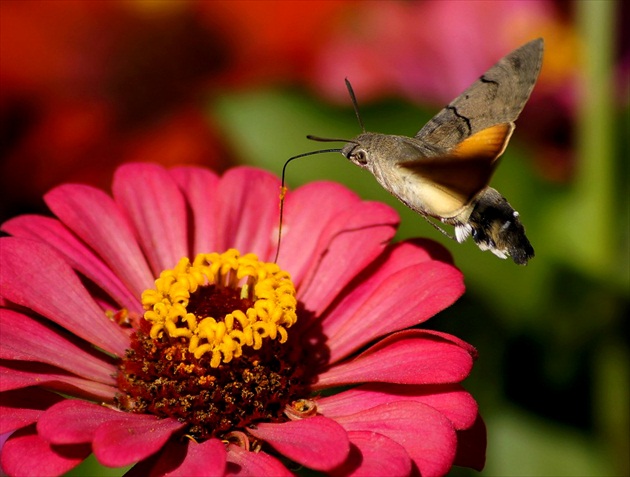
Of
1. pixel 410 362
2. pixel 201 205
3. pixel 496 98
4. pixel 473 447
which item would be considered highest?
A: pixel 496 98

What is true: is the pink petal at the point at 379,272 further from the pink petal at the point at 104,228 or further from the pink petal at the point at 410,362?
the pink petal at the point at 104,228

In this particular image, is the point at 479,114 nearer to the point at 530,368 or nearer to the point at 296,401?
the point at 296,401

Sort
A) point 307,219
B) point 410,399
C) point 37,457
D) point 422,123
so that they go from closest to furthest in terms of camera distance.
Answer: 1. point 37,457
2. point 410,399
3. point 307,219
4. point 422,123

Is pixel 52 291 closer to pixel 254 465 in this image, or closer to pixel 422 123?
pixel 254 465

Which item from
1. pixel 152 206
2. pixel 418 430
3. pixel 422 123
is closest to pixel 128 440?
pixel 418 430

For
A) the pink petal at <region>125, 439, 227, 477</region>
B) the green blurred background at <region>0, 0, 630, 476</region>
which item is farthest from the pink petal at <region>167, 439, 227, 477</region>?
the green blurred background at <region>0, 0, 630, 476</region>

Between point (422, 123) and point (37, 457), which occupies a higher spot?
point (422, 123)

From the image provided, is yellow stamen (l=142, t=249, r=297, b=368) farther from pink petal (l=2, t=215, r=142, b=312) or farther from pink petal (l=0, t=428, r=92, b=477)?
pink petal (l=0, t=428, r=92, b=477)
